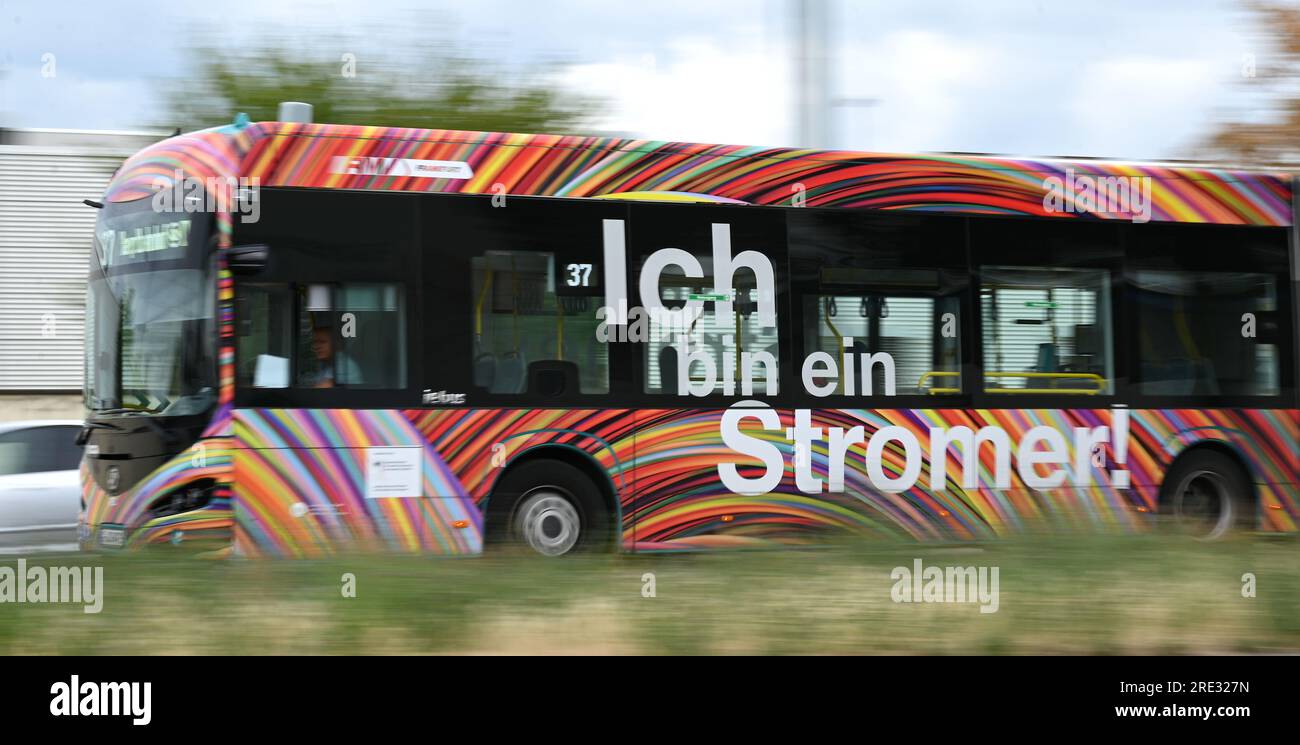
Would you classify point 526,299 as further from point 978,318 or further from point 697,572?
point 978,318

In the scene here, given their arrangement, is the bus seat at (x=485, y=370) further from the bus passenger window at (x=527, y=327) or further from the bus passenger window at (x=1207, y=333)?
the bus passenger window at (x=1207, y=333)

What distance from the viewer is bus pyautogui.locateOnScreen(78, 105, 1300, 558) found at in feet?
28.8

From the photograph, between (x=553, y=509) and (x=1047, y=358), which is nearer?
(x=553, y=509)

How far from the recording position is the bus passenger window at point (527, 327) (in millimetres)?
9297

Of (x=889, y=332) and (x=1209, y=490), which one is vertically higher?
(x=889, y=332)

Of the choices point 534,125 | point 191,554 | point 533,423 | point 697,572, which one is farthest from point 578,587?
point 534,125

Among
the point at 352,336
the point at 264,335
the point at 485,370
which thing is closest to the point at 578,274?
the point at 485,370

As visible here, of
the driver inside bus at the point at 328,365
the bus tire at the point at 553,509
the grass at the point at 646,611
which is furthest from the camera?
the bus tire at the point at 553,509

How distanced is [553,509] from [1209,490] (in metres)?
5.69

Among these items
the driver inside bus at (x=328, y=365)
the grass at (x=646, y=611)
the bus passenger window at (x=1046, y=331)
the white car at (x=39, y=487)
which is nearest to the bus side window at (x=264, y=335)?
the driver inside bus at (x=328, y=365)

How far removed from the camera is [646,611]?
5.86 meters
